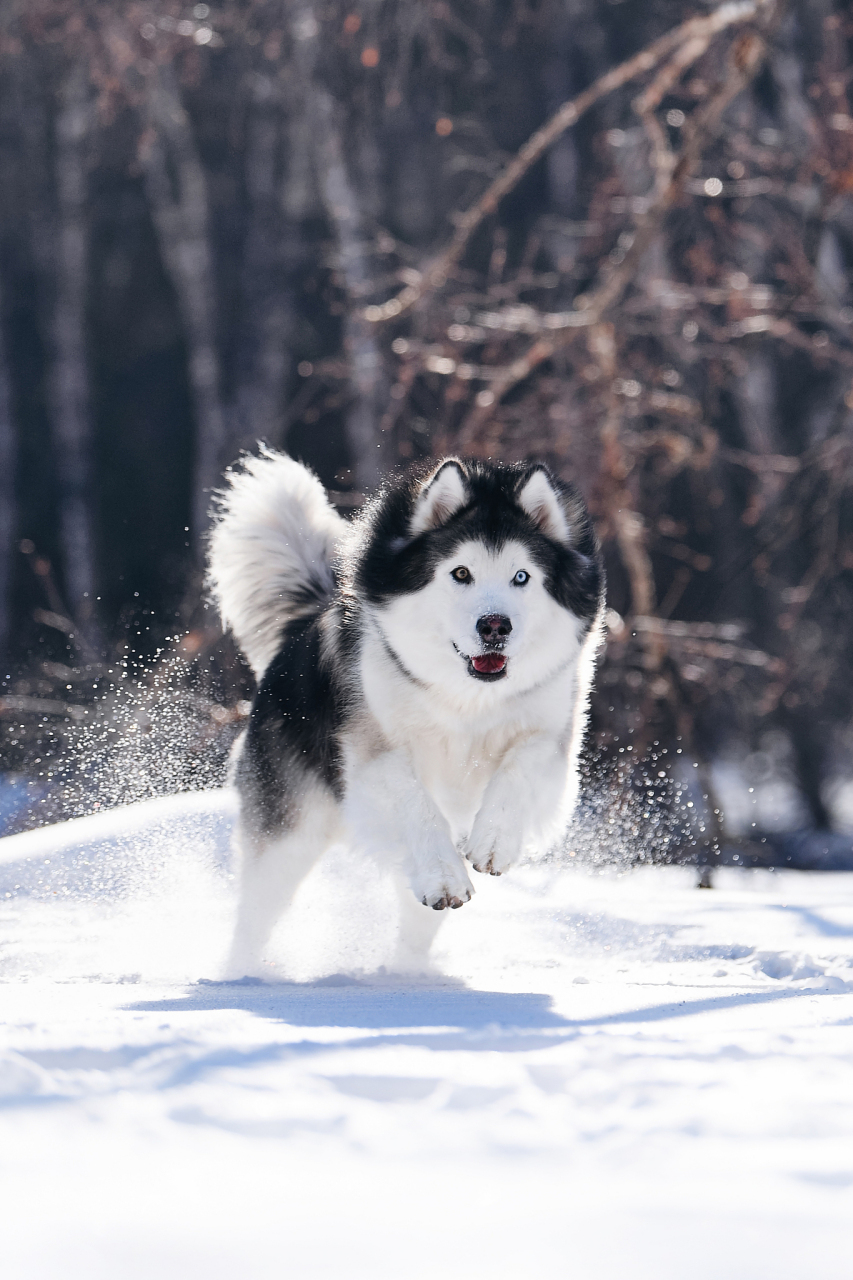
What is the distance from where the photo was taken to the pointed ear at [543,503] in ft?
9.55

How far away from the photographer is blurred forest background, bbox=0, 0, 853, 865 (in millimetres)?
5637

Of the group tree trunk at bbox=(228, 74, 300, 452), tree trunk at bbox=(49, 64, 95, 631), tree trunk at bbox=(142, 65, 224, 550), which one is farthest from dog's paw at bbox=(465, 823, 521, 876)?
tree trunk at bbox=(49, 64, 95, 631)

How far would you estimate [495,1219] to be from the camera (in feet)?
4.03

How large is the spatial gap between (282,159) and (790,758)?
257 inches

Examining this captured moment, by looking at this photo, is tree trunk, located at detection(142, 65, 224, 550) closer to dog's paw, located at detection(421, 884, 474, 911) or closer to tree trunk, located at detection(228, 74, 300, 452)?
tree trunk, located at detection(228, 74, 300, 452)

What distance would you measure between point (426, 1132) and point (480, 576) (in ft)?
4.92

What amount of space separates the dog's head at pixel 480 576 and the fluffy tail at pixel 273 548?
1.88ft

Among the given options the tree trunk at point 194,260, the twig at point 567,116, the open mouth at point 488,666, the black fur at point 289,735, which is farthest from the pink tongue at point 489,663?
the tree trunk at point 194,260

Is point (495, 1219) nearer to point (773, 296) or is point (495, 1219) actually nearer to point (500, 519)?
point (500, 519)

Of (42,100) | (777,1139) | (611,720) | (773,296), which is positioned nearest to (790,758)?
(611,720)

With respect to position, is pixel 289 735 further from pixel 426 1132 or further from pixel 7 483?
pixel 7 483

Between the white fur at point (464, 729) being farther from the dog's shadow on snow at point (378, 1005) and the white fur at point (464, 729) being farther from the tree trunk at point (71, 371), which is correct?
the tree trunk at point (71, 371)

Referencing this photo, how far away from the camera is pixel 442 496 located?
2.87 m

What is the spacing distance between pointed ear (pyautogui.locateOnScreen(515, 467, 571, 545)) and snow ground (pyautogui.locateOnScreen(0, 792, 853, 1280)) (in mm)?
1069
